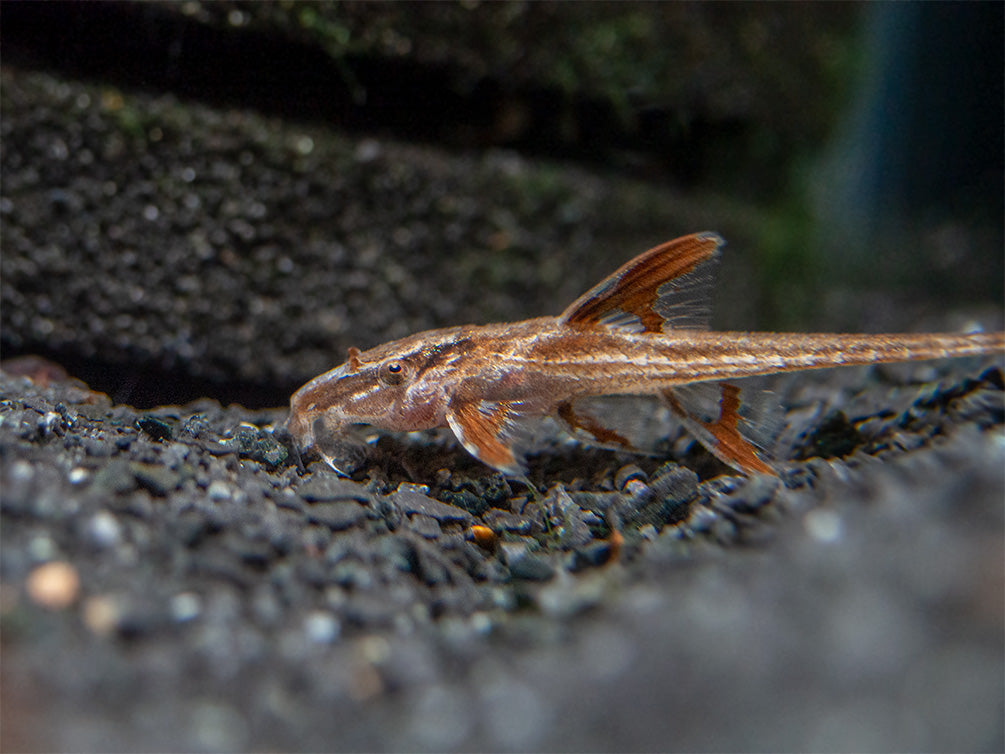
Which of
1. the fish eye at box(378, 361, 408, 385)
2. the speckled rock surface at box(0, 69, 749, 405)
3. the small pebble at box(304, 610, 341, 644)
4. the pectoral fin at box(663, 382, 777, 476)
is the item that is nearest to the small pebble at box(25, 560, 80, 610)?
the small pebble at box(304, 610, 341, 644)

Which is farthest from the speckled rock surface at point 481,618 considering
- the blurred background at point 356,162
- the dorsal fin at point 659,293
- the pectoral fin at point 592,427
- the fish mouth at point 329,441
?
the blurred background at point 356,162

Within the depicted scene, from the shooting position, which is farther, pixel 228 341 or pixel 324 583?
pixel 228 341

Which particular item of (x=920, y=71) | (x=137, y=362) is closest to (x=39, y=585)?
(x=137, y=362)

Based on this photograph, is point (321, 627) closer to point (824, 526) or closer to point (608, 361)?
point (824, 526)

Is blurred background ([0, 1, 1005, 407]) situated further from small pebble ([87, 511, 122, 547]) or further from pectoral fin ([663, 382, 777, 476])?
pectoral fin ([663, 382, 777, 476])

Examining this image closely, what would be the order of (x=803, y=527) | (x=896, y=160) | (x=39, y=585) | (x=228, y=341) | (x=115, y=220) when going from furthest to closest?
(x=896, y=160) < (x=228, y=341) < (x=115, y=220) < (x=803, y=527) < (x=39, y=585)

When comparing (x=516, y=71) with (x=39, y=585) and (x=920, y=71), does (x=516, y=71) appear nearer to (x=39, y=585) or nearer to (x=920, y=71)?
(x=39, y=585)

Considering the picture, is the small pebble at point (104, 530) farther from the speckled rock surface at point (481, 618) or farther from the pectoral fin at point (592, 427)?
the pectoral fin at point (592, 427)
